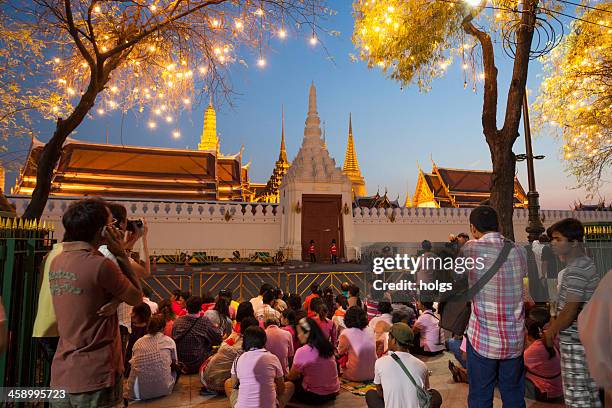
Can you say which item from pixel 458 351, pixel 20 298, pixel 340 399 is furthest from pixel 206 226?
pixel 20 298

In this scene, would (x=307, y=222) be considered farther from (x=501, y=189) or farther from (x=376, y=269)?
(x=376, y=269)

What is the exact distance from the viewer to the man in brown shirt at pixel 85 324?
7.25ft

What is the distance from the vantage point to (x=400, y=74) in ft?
31.9

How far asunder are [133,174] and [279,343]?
2044cm

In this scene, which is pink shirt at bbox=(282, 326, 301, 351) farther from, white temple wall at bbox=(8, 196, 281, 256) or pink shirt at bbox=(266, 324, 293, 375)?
white temple wall at bbox=(8, 196, 281, 256)

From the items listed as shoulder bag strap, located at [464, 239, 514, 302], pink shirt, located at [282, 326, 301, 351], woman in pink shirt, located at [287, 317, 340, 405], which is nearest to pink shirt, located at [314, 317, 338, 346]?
pink shirt, located at [282, 326, 301, 351]

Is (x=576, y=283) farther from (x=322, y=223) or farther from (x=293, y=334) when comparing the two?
(x=322, y=223)

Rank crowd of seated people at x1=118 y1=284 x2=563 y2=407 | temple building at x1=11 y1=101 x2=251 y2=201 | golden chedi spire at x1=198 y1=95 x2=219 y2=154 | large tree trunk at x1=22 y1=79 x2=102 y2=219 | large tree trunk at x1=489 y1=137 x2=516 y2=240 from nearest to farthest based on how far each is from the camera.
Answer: crowd of seated people at x1=118 y1=284 x2=563 y2=407 < large tree trunk at x1=22 y1=79 x2=102 y2=219 < large tree trunk at x1=489 y1=137 x2=516 y2=240 < temple building at x1=11 y1=101 x2=251 y2=201 < golden chedi spire at x1=198 y1=95 x2=219 y2=154

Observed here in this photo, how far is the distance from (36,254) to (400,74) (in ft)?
28.2

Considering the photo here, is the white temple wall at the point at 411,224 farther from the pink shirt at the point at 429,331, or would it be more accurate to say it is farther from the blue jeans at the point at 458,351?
the blue jeans at the point at 458,351

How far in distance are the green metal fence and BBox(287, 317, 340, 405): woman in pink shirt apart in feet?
7.97

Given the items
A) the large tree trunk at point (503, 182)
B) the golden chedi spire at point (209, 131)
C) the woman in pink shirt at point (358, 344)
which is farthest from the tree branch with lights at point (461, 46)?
the golden chedi spire at point (209, 131)

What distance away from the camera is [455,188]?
30578 mm

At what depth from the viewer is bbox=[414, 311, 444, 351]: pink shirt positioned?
6062 mm
